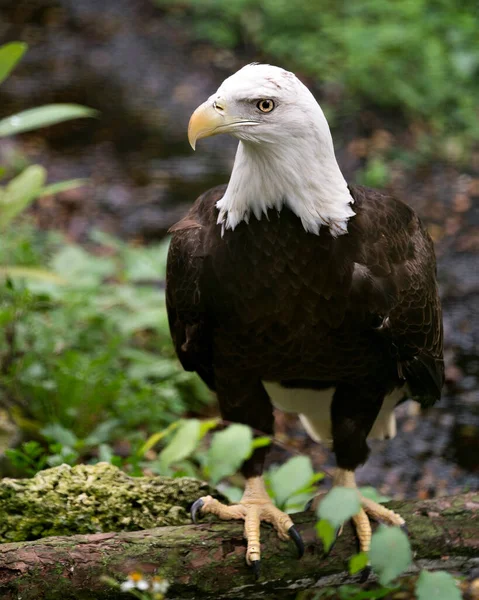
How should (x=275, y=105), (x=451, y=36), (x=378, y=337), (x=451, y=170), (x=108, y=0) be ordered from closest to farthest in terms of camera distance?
(x=275, y=105) < (x=378, y=337) < (x=451, y=170) < (x=451, y=36) < (x=108, y=0)

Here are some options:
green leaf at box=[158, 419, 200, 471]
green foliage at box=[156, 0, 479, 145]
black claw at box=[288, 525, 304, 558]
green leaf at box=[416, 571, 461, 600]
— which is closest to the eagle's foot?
black claw at box=[288, 525, 304, 558]

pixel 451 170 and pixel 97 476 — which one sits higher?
pixel 451 170

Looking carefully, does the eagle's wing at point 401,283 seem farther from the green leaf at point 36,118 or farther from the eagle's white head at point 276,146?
the green leaf at point 36,118

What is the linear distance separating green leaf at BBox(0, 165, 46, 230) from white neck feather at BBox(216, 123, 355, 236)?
75.3 inches

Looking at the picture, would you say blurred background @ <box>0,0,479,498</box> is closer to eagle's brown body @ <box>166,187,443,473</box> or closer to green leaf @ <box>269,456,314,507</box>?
green leaf @ <box>269,456,314,507</box>

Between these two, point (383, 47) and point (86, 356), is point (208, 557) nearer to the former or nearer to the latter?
point (86, 356)

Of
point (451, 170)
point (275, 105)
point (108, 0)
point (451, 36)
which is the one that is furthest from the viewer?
point (108, 0)

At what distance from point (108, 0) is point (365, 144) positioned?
545 cm

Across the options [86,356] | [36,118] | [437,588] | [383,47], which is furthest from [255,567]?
[383,47]

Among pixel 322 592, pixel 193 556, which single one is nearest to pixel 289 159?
pixel 193 556

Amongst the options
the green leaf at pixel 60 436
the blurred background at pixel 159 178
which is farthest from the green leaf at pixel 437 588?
the green leaf at pixel 60 436

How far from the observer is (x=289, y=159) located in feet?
9.77

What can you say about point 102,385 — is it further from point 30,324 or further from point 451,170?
point 451,170

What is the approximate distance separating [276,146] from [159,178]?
5.86 m
